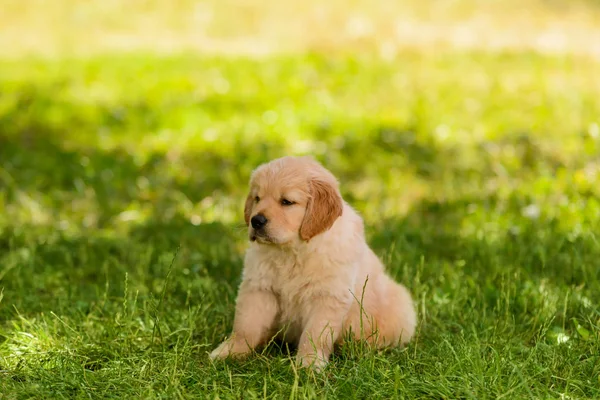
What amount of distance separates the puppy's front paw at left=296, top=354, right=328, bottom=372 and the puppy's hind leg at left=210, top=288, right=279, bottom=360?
0.27 meters

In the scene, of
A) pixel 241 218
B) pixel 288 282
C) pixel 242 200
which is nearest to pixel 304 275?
pixel 288 282

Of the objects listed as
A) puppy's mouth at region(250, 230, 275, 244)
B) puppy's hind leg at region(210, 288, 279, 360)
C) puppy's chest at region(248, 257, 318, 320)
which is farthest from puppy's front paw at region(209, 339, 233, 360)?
puppy's mouth at region(250, 230, 275, 244)

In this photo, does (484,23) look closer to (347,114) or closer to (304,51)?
(304,51)

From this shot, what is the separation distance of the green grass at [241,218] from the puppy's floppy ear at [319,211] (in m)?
0.53

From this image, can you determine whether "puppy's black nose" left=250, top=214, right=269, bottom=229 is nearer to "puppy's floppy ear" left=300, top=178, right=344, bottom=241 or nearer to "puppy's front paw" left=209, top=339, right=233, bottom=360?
"puppy's floppy ear" left=300, top=178, right=344, bottom=241

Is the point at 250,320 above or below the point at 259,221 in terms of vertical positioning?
below

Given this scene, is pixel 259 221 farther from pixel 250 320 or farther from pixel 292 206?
pixel 250 320

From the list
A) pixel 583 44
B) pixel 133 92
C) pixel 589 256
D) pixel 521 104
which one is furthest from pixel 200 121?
pixel 583 44

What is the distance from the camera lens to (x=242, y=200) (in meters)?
6.01

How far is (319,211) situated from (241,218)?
7.53 feet

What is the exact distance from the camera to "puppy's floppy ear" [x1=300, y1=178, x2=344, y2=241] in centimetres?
337

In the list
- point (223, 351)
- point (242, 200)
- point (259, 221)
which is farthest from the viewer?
point (242, 200)

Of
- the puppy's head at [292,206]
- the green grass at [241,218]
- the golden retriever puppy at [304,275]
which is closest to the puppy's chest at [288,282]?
the golden retriever puppy at [304,275]

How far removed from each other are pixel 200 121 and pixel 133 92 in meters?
1.43
